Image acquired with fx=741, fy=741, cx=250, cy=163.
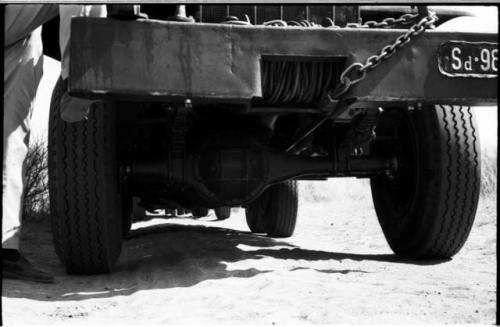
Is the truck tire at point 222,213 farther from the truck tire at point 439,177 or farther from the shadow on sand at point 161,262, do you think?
the truck tire at point 439,177

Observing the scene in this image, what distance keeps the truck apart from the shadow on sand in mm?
178

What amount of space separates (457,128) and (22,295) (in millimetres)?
2452

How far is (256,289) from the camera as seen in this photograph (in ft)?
10.3

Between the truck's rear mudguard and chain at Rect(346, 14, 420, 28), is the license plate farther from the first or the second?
chain at Rect(346, 14, 420, 28)

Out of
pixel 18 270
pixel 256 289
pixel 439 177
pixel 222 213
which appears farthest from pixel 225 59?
pixel 222 213

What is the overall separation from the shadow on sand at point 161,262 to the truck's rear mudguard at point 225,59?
36.9 inches

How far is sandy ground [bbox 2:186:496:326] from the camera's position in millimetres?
2635

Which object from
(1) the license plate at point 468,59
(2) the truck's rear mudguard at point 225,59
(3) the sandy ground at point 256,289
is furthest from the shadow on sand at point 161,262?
(1) the license plate at point 468,59

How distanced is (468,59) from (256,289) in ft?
4.22

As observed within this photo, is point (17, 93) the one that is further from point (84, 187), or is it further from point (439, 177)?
point (439, 177)

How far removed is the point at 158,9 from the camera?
11.3 ft

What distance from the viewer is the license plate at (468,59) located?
2.98 metres

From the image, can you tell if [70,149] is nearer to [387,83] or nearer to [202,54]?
[202,54]

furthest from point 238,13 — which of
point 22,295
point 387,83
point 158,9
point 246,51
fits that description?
point 22,295
